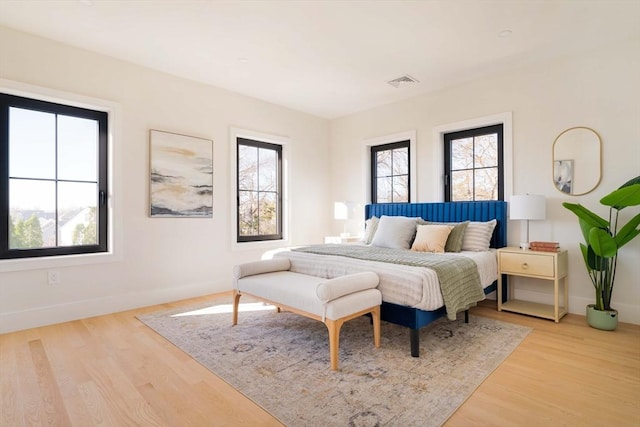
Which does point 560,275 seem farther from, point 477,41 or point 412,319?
point 477,41

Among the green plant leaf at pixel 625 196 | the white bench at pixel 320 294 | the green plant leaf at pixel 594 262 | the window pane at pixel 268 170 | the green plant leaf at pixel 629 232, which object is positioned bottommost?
the white bench at pixel 320 294

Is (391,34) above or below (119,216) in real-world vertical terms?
above

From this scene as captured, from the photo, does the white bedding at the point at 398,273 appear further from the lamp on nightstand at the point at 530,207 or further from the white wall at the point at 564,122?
the white wall at the point at 564,122

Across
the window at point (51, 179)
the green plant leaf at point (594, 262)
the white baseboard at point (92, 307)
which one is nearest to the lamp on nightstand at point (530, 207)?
the green plant leaf at point (594, 262)

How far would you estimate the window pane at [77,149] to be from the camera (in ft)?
10.9

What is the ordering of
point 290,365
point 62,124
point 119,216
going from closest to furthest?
point 290,365
point 62,124
point 119,216

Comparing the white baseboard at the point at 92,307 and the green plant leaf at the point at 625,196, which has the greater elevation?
the green plant leaf at the point at 625,196

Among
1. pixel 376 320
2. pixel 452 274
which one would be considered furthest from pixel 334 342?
pixel 452 274

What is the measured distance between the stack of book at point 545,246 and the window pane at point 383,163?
7.48 feet

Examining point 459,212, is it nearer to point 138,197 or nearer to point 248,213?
point 248,213

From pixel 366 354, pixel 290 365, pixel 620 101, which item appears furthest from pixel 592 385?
pixel 620 101

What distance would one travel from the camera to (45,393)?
1948mm

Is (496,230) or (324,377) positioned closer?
(324,377)

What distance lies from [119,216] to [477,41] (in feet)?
13.3
